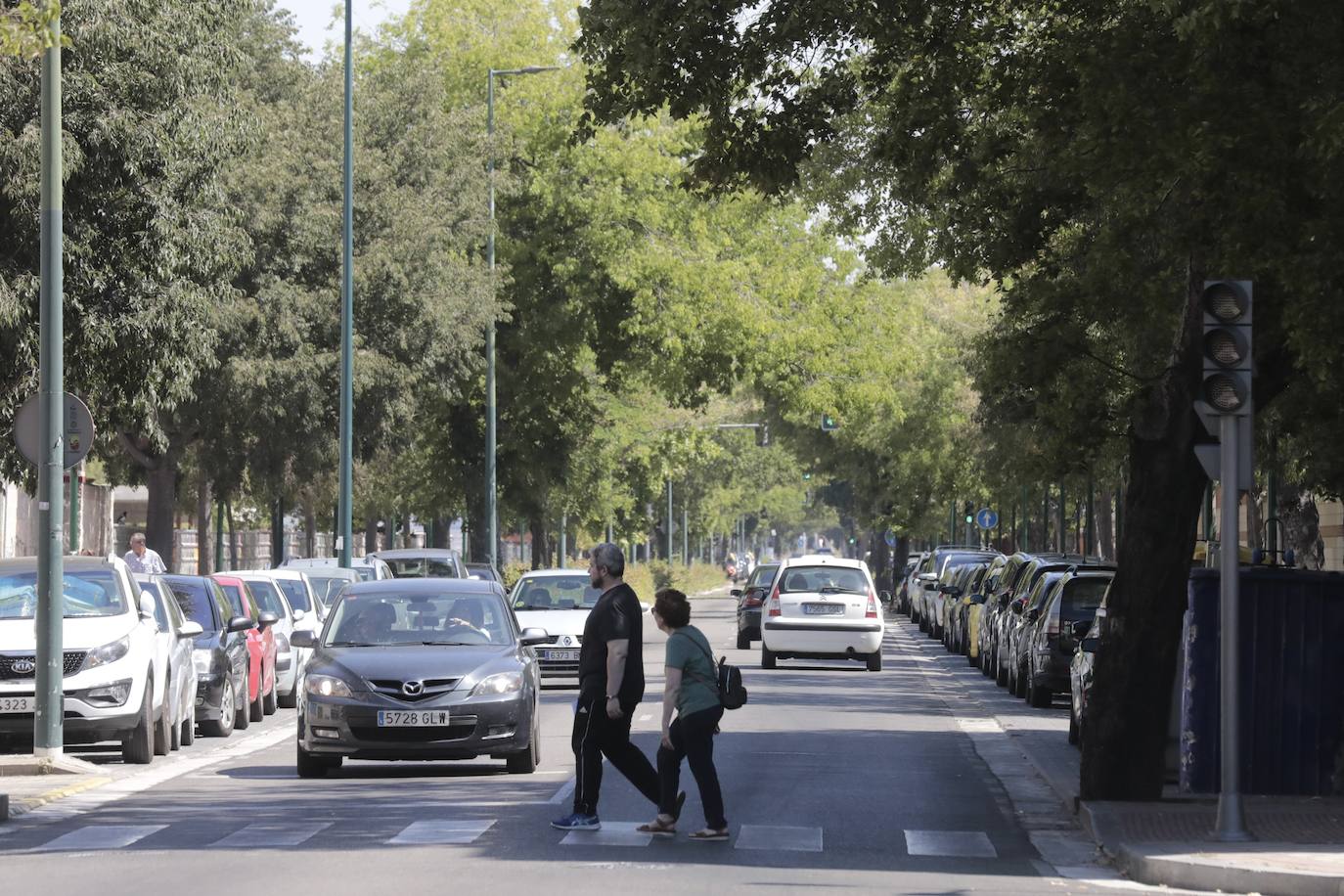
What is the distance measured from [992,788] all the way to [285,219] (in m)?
24.6

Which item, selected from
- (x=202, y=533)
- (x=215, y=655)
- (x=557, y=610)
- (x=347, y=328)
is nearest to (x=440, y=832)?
(x=215, y=655)

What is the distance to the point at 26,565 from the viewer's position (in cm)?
2030

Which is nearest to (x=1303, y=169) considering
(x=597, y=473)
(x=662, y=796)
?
(x=662, y=796)

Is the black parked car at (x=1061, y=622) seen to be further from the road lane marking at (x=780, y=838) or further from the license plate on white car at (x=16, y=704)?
the road lane marking at (x=780, y=838)

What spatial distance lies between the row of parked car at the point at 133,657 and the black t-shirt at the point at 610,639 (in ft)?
14.5

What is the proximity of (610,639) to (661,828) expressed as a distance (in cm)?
114

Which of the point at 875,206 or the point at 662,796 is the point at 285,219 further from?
the point at 662,796

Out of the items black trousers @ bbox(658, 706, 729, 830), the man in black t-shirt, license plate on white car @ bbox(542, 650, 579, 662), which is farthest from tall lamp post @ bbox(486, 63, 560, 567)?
black trousers @ bbox(658, 706, 729, 830)

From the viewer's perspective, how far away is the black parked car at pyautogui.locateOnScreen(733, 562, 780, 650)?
40781mm

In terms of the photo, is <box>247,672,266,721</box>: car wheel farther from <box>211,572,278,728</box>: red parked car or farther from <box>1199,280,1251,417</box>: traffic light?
<box>1199,280,1251,417</box>: traffic light

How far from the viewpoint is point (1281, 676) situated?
16125 mm

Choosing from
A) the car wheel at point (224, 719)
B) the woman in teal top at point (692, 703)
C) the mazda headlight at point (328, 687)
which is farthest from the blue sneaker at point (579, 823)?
the car wheel at point (224, 719)

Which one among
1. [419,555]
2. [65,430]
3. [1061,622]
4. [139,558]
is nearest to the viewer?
[65,430]

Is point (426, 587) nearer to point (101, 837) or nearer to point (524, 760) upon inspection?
point (524, 760)
